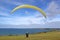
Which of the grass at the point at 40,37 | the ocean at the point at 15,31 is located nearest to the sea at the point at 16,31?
the ocean at the point at 15,31

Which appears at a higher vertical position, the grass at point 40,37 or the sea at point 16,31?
the sea at point 16,31

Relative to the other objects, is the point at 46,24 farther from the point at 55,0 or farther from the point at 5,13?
the point at 5,13

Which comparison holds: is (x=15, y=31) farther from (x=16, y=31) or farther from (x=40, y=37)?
(x=40, y=37)

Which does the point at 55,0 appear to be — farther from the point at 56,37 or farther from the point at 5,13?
the point at 5,13

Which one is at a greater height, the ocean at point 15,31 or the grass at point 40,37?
the ocean at point 15,31

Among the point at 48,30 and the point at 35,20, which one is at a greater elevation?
the point at 35,20

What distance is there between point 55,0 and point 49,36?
1.38 metres

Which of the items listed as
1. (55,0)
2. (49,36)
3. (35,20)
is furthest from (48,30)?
(55,0)

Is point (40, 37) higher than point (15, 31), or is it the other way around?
point (15, 31)

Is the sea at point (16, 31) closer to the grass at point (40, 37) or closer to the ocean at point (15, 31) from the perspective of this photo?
the ocean at point (15, 31)

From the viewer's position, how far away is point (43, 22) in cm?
543

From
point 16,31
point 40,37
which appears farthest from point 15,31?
point 40,37

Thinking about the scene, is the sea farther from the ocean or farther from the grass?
the grass

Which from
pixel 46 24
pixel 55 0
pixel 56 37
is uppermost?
pixel 55 0
